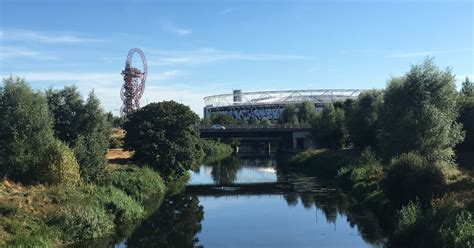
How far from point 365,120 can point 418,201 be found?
40.8 meters

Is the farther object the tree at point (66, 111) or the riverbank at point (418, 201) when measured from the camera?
the tree at point (66, 111)

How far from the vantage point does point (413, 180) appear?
114ft

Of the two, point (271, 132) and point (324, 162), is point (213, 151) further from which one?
point (324, 162)

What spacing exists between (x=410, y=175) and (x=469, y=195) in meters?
6.00

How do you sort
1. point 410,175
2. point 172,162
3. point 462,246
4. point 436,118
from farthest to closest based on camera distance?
point 172,162 < point 436,118 < point 410,175 < point 462,246

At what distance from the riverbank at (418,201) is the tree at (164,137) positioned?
762 inches

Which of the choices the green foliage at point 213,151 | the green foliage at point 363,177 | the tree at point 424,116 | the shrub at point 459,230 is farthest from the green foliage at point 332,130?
the shrub at point 459,230

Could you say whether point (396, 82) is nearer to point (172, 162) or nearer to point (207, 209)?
point (207, 209)

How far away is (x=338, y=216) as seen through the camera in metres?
42.1

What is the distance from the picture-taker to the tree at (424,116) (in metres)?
41.6

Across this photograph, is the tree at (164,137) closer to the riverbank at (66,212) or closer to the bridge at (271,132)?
the riverbank at (66,212)

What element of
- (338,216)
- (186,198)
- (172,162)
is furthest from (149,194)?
(338,216)

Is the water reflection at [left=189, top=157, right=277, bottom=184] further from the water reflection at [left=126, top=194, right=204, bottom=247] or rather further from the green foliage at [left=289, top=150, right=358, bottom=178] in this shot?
the water reflection at [left=126, top=194, right=204, bottom=247]

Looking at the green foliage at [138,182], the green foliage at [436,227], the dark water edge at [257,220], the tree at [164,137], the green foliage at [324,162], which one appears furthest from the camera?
the green foliage at [324,162]
